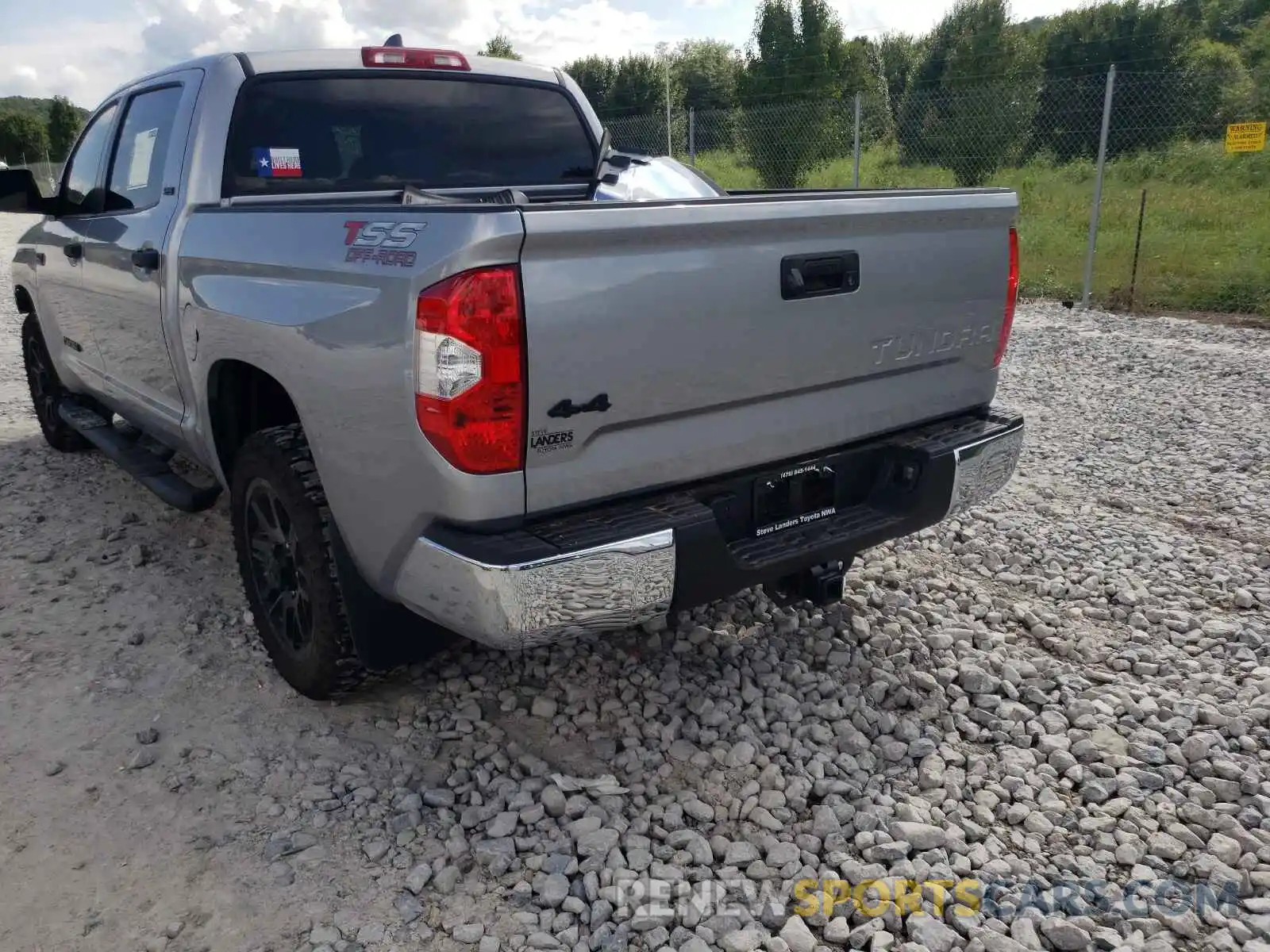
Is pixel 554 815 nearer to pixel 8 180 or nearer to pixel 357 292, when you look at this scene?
pixel 357 292

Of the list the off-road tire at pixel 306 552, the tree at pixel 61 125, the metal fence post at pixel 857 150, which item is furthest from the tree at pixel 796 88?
the tree at pixel 61 125

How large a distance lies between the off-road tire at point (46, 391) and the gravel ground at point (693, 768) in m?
1.64

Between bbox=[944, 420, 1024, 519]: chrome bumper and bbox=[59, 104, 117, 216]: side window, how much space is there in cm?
386

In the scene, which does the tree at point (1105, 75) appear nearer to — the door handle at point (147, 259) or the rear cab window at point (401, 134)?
the rear cab window at point (401, 134)

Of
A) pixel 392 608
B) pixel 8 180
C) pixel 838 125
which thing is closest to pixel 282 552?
pixel 392 608

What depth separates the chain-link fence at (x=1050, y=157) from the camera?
12250 millimetres

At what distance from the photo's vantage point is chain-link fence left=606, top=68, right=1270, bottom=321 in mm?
12250

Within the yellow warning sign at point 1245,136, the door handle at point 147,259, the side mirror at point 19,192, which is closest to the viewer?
the door handle at point 147,259

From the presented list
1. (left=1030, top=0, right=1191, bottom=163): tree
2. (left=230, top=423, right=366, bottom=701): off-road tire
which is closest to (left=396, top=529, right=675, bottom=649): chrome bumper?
(left=230, top=423, right=366, bottom=701): off-road tire

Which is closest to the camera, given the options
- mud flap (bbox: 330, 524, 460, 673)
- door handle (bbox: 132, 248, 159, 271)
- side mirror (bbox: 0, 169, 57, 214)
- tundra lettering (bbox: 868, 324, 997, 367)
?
mud flap (bbox: 330, 524, 460, 673)

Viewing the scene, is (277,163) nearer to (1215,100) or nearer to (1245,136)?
(1245,136)

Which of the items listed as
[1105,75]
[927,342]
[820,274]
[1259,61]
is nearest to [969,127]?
[1105,75]

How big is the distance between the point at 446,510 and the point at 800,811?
1.29 meters

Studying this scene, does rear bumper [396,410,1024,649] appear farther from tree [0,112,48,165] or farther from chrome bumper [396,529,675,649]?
tree [0,112,48,165]
